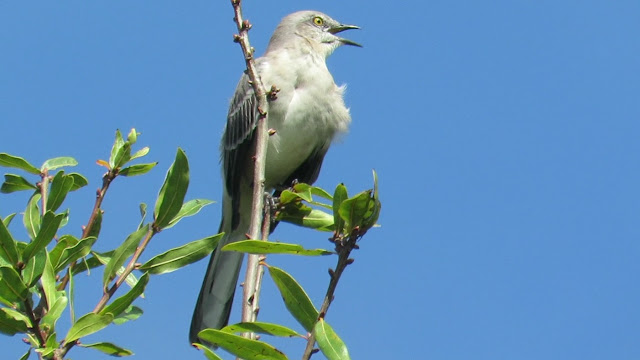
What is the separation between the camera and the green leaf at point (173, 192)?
9.32ft

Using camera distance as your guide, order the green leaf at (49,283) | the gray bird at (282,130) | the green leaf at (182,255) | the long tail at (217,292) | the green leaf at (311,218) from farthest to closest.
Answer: the gray bird at (282,130)
the long tail at (217,292)
the green leaf at (311,218)
the green leaf at (182,255)
the green leaf at (49,283)

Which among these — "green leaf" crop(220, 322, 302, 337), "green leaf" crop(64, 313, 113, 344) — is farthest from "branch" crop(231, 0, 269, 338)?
"green leaf" crop(64, 313, 113, 344)

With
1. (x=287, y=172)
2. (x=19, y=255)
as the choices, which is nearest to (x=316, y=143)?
(x=287, y=172)

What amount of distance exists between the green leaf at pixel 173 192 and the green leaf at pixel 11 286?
1.80 ft

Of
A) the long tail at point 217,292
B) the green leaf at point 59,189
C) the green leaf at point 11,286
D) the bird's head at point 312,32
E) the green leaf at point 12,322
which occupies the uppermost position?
the bird's head at point 312,32

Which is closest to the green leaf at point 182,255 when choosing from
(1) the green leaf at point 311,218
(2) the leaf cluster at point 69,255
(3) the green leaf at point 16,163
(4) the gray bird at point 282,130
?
(2) the leaf cluster at point 69,255

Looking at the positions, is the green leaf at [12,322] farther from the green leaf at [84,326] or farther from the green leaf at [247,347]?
the green leaf at [247,347]

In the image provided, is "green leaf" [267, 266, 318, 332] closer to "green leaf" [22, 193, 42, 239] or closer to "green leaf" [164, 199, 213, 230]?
"green leaf" [164, 199, 213, 230]

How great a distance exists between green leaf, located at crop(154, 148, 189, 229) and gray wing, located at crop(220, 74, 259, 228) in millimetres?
2957

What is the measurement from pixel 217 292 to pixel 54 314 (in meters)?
3.03

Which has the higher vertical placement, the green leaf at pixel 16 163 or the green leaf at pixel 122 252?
the green leaf at pixel 16 163

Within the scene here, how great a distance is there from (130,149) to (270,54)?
339cm

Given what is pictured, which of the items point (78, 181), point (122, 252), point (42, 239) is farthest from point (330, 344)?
point (78, 181)

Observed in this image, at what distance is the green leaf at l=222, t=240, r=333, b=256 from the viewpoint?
8.45 feet
